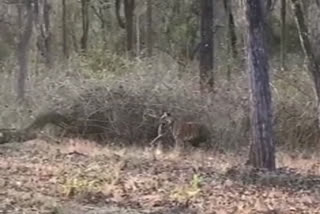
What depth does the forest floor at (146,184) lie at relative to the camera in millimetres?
10414

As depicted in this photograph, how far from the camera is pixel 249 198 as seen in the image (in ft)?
36.5

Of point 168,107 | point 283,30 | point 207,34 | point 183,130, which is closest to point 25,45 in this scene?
point 207,34

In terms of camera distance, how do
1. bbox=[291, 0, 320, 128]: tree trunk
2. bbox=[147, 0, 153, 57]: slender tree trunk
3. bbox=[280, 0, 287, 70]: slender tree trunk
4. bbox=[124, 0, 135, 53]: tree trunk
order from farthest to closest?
bbox=[147, 0, 153, 57]: slender tree trunk < bbox=[124, 0, 135, 53]: tree trunk < bbox=[280, 0, 287, 70]: slender tree trunk < bbox=[291, 0, 320, 128]: tree trunk

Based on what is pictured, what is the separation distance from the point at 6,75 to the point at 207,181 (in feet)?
47.8

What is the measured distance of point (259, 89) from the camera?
42.8ft

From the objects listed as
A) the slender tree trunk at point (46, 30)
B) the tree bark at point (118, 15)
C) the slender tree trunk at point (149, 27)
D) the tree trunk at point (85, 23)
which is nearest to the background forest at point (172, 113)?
the slender tree trunk at point (46, 30)

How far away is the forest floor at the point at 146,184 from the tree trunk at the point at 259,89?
1.30ft

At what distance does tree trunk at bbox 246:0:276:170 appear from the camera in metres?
12.8

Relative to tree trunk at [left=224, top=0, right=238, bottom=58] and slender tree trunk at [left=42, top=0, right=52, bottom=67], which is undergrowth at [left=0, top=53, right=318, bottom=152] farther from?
slender tree trunk at [left=42, top=0, right=52, bottom=67]

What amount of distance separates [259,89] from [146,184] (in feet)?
8.37

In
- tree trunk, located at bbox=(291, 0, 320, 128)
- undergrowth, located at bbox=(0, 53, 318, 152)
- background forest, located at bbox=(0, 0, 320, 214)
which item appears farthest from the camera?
undergrowth, located at bbox=(0, 53, 318, 152)

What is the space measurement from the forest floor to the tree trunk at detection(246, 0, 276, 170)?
0.40 meters

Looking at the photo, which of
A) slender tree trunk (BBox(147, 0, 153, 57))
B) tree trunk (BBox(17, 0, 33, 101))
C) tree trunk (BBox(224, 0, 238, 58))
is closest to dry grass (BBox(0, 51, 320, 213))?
tree trunk (BBox(17, 0, 33, 101))

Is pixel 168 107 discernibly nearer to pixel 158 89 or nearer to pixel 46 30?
pixel 158 89
